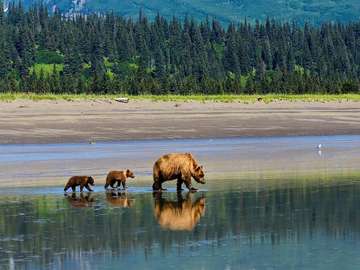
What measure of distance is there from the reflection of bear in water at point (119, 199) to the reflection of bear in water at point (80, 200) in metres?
0.37

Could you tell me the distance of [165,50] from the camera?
153 meters

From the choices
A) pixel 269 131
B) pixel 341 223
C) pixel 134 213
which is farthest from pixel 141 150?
pixel 341 223

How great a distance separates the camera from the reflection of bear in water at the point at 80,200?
17844 mm

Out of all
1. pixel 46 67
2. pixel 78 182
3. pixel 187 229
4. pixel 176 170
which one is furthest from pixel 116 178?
pixel 46 67

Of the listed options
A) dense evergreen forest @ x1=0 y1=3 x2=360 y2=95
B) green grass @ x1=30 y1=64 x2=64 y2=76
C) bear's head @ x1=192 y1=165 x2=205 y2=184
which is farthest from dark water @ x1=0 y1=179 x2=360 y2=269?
green grass @ x1=30 y1=64 x2=64 y2=76

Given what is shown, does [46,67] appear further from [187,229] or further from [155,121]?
[187,229]

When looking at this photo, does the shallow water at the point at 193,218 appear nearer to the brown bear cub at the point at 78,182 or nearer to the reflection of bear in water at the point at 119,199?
the reflection of bear in water at the point at 119,199

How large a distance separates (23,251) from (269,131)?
96.1 ft

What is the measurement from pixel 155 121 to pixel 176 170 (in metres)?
24.4

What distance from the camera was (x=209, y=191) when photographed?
19.7 metres

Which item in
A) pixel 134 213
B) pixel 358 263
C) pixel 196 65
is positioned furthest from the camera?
pixel 196 65

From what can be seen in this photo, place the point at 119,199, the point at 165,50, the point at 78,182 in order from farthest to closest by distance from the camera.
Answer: the point at 165,50 < the point at 78,182 < the point at 119,199

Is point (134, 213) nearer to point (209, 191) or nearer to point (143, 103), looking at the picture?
point (209, 191)

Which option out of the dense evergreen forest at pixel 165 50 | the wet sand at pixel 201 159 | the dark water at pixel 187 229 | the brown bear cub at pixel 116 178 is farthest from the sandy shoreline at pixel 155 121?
the dense evergreen forest at pixel 165 50
